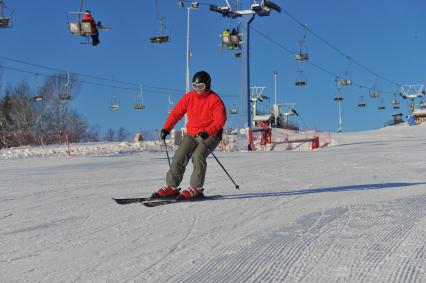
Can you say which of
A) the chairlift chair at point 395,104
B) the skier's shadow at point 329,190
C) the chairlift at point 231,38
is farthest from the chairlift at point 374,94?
the skier's shadow at point 329,190

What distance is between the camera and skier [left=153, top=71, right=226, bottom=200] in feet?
19.8

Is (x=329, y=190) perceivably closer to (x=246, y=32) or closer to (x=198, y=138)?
(x=198, y=138)

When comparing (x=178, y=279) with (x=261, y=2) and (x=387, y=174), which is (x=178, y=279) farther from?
(x=261, y=2)

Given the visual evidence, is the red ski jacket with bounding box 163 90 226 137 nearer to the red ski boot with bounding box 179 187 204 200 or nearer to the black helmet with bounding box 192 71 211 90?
the black helmet with bounding box 192 71 211 90

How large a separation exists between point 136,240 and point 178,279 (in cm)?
108

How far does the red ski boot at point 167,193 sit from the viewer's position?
5945 millimetres

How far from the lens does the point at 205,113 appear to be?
6.17 m

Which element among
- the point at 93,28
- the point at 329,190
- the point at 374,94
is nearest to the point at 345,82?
the point at 374,94

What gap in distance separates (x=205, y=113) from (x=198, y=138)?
32 cm

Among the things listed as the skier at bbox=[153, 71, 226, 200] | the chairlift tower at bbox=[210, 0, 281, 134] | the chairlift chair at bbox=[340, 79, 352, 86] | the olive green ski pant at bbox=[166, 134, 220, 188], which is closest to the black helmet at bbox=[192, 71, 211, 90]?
the skier at bbox=[153, 71, 226, 200]

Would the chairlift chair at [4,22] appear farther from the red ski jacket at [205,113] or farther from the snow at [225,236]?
the red ski jacket at [205,113]

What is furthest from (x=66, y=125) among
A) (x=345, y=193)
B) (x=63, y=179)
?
(x=345, y=193)

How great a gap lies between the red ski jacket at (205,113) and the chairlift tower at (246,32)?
20.5 meters

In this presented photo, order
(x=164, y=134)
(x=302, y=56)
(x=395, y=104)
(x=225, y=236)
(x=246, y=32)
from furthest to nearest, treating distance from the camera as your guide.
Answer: (x=395, y=104) < (x=302, y=56) < (x=246, y=32) < (x=164, y=134) < (x=225, y=236)
